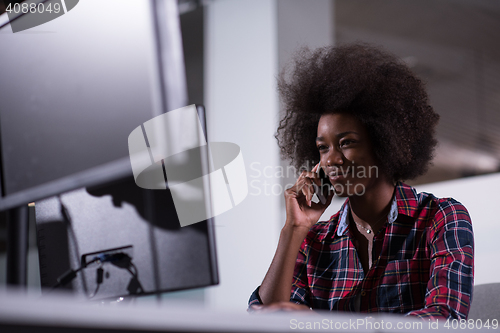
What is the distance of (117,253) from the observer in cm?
82

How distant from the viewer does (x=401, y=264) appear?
3.50ft

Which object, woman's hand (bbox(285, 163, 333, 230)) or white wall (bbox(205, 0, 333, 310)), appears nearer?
woman's hand (bbox(285, 163, 333, 230))

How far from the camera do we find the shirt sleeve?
2.85 ft

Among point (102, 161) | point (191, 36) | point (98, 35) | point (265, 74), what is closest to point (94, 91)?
point (102, 161)

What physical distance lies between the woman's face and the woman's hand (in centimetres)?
7

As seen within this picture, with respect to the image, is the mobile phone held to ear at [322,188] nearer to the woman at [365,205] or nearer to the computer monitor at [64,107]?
the woman at [365,205]

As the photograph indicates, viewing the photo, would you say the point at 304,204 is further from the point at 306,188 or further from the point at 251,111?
the point at 251,111

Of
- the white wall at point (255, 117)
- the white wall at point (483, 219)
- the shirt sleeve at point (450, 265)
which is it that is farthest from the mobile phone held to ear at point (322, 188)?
the white wall at point (255, 117)

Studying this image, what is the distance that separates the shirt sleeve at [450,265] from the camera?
868mm

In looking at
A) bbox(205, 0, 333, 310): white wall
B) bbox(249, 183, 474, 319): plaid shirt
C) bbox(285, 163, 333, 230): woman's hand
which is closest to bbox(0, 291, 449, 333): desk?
bbox(249, 183, 474, 319): plaid shirt

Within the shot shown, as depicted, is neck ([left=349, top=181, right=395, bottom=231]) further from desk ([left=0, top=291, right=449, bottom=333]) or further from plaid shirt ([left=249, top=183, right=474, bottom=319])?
desk ([left=0, top=291, right=449, bottom=333])

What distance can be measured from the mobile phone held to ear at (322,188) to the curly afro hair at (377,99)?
6.6 inches

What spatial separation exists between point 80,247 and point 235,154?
0.51 m

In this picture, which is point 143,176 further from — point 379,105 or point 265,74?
point 265,74
